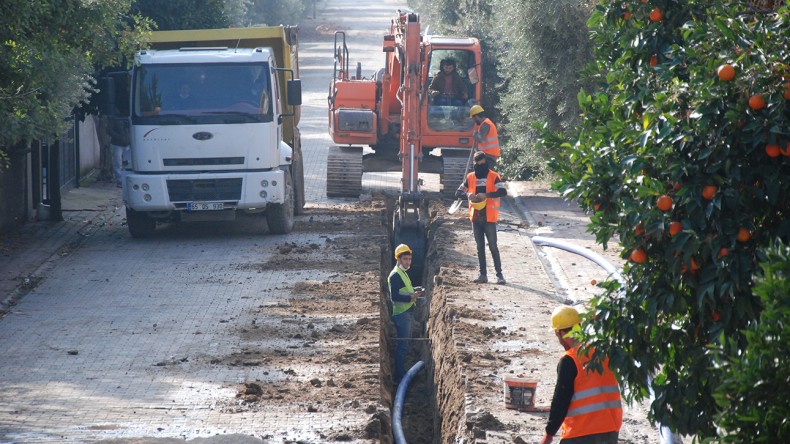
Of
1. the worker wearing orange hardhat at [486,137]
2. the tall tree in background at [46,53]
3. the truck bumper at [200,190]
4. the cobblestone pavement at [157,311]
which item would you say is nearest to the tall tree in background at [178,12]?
the cobblestone pavement at [157,311]

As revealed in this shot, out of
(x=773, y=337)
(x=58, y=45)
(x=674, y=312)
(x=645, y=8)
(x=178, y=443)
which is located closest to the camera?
(x=773, y=337)

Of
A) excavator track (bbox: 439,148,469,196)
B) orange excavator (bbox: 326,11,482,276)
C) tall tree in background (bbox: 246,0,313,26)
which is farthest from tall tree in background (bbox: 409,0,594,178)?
tall tree in background (bbox: 246,0,313,26)

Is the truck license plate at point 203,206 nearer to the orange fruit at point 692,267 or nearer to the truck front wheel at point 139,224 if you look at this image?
the truck front wheel at point 139,224

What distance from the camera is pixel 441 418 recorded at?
10.4 m

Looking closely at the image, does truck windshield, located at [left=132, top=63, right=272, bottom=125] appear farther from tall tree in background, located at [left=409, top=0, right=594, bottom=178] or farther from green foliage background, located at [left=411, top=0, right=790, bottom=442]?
green foliage background, located at [left=411, top=0, right=790, bottom=442]

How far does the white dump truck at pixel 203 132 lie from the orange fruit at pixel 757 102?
11.8m

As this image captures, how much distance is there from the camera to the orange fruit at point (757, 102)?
4594 millimetres

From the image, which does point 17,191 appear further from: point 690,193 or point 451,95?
point 690,193

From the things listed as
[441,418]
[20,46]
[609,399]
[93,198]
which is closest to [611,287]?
[609,399]

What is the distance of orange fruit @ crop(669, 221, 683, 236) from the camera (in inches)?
191

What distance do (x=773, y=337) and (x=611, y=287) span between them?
1.46m

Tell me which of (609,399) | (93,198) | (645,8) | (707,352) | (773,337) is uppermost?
(645,8)

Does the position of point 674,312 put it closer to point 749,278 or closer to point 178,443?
point 749,278

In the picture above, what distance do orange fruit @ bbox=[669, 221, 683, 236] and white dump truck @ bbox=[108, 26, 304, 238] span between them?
11.5 m
